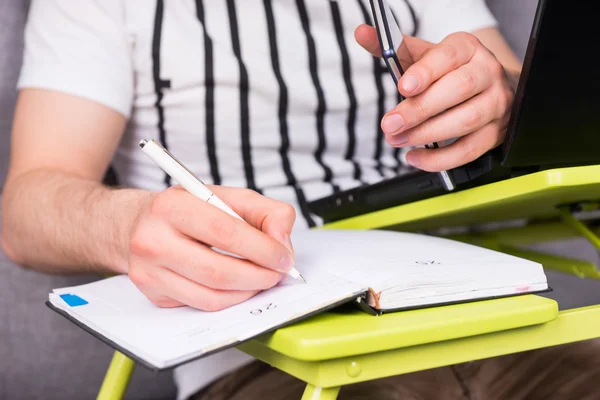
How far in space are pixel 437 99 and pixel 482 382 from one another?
0.31 metres

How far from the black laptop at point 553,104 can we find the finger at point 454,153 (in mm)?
11

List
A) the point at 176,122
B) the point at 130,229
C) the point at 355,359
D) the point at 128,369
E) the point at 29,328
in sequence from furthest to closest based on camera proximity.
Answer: the point at 29,328, the point at 176,122, the point at 128,369, the point at 130,229, the point at 355,359

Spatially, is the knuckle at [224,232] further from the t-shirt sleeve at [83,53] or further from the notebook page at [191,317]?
the t-shirt sleeve at [83,53]

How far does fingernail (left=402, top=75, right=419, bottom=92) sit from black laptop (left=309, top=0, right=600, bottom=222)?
79mm

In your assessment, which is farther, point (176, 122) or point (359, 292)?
point (176, 122)

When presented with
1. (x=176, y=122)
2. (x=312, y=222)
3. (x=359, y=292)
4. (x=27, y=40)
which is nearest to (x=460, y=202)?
(x=359, y=292)

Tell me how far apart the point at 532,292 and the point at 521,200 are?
9 cm

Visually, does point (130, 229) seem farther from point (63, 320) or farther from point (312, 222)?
point (63, 320)

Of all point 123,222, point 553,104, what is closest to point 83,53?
point 123,222

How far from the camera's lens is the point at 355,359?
1.30 ft

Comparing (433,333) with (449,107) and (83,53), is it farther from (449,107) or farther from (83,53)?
(83,53)

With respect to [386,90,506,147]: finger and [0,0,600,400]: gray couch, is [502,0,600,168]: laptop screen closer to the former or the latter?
[386,90,506,147]: finger

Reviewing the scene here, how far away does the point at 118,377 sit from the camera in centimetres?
67

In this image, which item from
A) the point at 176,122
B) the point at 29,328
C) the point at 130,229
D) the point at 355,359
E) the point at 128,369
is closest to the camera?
the point at 355,359
